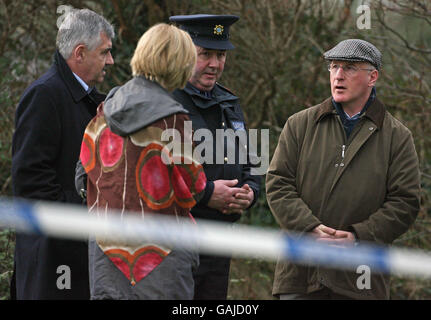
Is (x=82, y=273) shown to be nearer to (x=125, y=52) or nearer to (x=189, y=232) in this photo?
(x=189, y=232)

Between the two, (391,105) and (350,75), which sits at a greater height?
(350,75)

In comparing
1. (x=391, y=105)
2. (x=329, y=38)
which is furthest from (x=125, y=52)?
Answer: (x=391, y=105)

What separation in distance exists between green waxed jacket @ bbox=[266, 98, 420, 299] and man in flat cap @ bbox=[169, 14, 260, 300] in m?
0.22

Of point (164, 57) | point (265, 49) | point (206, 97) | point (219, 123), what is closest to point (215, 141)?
point (219, 123)

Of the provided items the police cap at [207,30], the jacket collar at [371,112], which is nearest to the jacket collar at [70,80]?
the police cap at [207,30]

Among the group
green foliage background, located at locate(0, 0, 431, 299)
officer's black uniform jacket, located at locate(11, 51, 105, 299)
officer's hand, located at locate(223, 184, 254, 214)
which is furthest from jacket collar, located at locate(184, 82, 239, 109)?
green foliage background, located at locate(0, 0, 431, 299)

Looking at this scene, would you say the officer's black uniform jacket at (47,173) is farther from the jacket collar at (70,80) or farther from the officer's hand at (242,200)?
the officer's hand at (242,200)

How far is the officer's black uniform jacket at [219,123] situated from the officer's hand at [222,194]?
65mm

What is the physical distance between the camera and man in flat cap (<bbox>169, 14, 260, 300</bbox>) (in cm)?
449

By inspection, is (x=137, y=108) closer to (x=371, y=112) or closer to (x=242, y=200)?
(x=242, y=200)

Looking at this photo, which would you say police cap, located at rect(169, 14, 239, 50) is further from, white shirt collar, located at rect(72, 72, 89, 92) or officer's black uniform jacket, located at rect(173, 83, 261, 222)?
white shirt collar, located at rect(72, 72, 89, 92)

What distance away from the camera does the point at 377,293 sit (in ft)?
14.7
